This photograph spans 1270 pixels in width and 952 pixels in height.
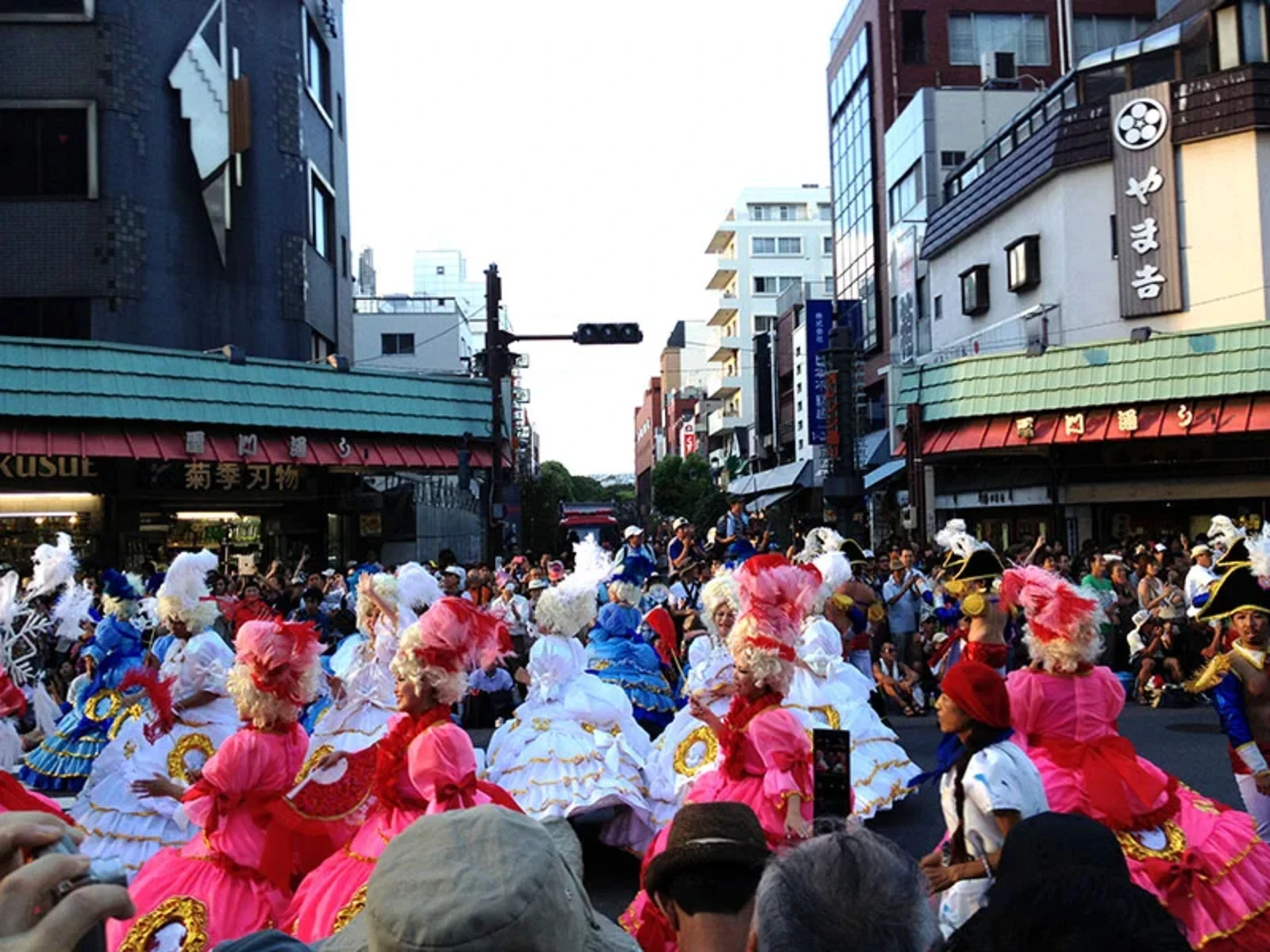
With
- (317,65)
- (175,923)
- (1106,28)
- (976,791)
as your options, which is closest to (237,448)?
(317,65)

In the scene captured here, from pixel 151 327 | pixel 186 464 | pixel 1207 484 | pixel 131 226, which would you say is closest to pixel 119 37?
pixel 131 226

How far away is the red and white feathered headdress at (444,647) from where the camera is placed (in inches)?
219

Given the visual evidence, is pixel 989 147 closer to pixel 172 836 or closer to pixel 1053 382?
pixel 1053 382

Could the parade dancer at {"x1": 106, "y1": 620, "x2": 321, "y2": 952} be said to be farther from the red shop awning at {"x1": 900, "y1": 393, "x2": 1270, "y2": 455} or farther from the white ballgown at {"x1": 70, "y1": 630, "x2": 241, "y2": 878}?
the red shop awning at {"x1": 900, "y1": 393, "x2": 1270, "y2": 455}

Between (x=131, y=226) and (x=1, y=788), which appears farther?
(x=131, y=226)

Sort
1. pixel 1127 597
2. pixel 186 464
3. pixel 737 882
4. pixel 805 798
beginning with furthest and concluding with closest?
pixel 186 464, pixel 1127 597, pixel 805 798, pixel 737 882

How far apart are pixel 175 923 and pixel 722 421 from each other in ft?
216

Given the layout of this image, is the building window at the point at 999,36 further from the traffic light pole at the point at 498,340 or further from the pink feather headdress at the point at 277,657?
the pink feather headdress at the point at 277,657

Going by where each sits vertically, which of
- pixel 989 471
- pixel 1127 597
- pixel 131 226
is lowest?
pixel 1127 597

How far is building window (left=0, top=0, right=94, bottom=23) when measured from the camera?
24.1 m

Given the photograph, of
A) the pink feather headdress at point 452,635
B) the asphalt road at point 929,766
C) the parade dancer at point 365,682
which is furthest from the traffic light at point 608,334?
the pink feather headdress at point 452,635

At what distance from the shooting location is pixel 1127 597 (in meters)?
15.4

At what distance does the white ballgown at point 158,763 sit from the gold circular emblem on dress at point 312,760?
Answer: 2.06 ft

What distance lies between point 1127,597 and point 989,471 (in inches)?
552
